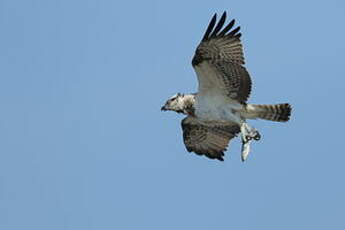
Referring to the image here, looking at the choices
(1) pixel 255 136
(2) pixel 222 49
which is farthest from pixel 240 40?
(1) pixel 255 136

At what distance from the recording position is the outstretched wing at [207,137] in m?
15.2

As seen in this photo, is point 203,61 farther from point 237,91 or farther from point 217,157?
point 217,157

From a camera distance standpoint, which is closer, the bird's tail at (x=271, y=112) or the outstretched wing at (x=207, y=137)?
the bird's tail at (x=271, y=112)

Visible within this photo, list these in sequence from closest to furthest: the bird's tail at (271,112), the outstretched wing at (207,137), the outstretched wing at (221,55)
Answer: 1. the outstretched wing at (221,55)
2. the bird's tail at (271,112)
3. the outstretched wing at (207,137)

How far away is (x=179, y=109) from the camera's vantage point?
14898 mm

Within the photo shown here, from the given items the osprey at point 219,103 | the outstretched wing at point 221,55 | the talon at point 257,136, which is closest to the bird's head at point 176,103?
the osprey at point 219,103

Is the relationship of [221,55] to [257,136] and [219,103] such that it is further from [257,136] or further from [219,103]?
[257,136]

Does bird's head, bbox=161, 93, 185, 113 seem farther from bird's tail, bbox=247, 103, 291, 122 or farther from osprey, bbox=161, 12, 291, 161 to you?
bird's tail, bbox=247, 103, 291, 122

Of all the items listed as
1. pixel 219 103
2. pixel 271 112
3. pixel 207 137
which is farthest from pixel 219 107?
pixel 207 137

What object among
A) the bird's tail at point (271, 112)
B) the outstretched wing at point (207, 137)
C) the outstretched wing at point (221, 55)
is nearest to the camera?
the outstretched wing at point (221, 55)

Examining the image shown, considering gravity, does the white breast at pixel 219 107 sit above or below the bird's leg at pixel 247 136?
above

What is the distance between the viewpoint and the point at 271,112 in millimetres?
14609

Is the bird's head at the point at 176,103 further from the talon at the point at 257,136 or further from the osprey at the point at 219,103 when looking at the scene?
the talon at the point at 257,136

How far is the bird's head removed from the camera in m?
14.8
